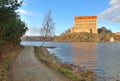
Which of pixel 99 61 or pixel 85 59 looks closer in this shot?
pixel 99 61

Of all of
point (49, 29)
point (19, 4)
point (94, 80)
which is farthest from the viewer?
point (49, 29)

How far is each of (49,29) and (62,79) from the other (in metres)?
80.8

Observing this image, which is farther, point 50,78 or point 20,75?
point 20,75

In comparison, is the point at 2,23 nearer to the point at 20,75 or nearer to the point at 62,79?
the point at 20,75

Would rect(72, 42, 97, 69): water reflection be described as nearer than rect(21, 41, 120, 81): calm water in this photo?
No

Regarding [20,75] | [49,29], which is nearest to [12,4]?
[20,75]

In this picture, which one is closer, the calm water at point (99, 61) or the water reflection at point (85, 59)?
Answer: the calm water at point (99, 61)

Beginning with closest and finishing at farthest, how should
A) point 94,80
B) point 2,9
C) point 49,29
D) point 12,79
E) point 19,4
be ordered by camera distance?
1. point 12,79
2. point 94,80
3. point 2,9
4. point 19,4
5. point 49,29

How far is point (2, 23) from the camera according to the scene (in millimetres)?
35312

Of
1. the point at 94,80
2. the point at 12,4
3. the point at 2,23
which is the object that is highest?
the point at 12,4

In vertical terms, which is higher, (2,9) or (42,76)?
(2,9)

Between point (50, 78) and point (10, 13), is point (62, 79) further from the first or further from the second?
point (10, 13)

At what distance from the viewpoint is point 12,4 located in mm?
36125

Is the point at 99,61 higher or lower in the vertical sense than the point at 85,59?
higher
